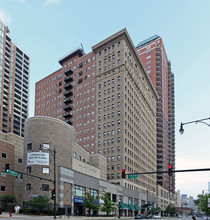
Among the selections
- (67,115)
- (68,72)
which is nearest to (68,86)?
(68,72)

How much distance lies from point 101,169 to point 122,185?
1228 cm

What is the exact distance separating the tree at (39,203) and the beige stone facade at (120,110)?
44177 mm

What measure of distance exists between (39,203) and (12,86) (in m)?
119

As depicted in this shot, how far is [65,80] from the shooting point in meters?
125

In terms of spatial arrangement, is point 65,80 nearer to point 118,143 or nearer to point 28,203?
point 118,143

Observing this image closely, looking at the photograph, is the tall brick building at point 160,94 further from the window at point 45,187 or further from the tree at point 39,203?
the tree at point 39,203

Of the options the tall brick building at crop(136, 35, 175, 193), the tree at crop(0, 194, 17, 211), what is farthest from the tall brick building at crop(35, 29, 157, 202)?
the tree at crop(0, 194, 17, 211)

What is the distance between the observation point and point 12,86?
161 m

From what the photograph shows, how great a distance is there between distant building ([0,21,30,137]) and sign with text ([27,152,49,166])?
91090mm

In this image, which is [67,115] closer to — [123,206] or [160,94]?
[123,206]

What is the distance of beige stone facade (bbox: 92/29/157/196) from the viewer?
98.2 metres

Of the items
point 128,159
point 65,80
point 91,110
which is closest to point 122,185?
point 128,159

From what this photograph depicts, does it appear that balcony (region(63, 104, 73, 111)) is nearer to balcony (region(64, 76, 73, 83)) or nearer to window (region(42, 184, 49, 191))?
balcony (region(64, 76, 73, 83))

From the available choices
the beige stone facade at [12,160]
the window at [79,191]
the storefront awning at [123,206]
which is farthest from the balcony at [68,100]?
the window at [79,191]
